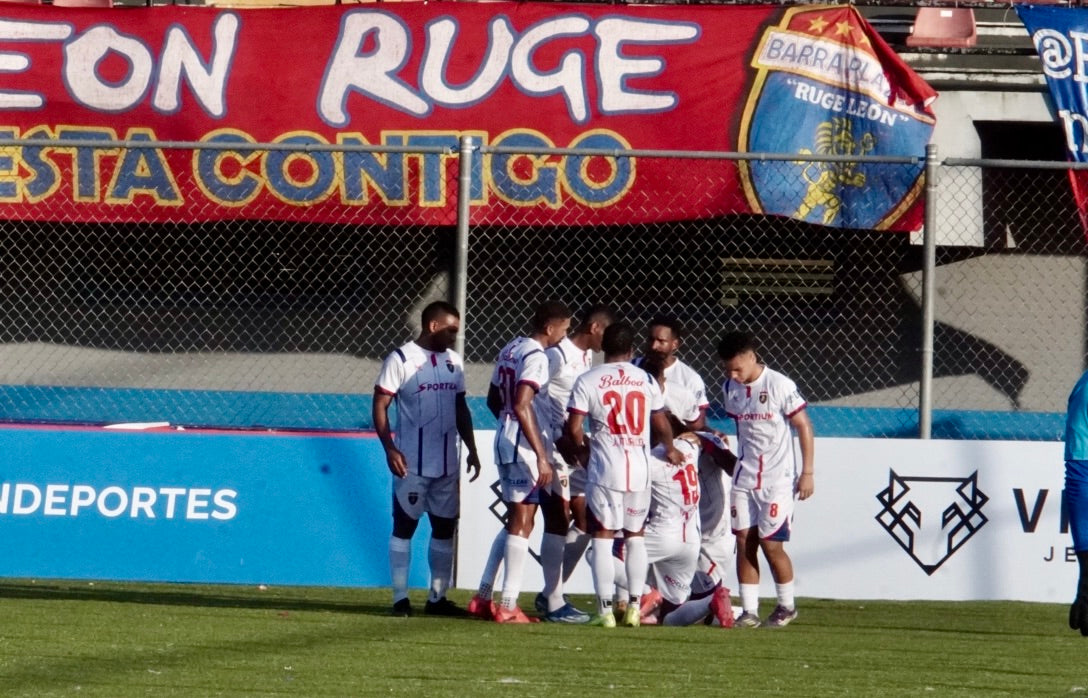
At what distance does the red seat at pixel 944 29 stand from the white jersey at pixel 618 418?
6.98 m

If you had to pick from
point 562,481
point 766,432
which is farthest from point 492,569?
point 766,432

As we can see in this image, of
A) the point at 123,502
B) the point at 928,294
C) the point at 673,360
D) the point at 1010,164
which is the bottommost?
the point at 123,502

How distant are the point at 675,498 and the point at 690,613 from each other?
2.25ft

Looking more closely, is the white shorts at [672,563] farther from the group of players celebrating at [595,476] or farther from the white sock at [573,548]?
the white sock at [573,548]

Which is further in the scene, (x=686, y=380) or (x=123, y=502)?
(x=123, y=502)

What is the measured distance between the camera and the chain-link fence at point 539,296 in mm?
15125

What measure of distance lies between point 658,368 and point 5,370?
25.9ft

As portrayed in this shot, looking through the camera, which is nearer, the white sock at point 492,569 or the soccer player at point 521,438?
the soccer player at point 521,438

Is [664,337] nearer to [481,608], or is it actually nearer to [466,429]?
[466,429]

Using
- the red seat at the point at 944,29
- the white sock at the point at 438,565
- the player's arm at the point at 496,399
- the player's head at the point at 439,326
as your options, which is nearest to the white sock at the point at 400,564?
the white sock at the point at 438,565

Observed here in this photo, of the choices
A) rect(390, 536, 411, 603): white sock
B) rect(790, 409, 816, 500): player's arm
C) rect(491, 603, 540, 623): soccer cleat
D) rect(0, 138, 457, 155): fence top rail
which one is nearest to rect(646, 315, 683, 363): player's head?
rect(790, 409, 816, 500): player's arm

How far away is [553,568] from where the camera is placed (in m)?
9.63

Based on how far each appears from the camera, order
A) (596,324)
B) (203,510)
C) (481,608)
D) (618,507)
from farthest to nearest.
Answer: (203,510)
(596,324)
(481,608)
(618,507)

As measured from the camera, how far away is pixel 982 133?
50.5 feet
